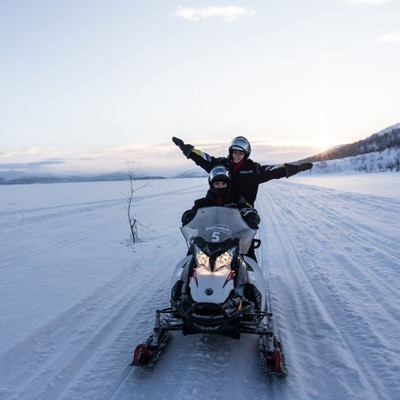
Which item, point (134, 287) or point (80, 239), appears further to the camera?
point (80, 239)

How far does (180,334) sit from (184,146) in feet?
9.99

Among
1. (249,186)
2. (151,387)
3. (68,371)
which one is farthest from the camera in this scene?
(249,186)

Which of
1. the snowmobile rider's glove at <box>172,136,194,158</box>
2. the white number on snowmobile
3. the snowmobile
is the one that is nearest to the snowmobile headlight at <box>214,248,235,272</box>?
the snowmobile

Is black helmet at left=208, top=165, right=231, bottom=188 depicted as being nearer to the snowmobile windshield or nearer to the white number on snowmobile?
the snowmobile windshield

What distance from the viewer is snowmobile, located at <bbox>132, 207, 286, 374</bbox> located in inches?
144

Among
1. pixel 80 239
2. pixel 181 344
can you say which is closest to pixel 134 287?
pixel 181 344

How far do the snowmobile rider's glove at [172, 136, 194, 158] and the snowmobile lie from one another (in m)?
1.82

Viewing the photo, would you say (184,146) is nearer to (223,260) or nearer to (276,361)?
(223,260)

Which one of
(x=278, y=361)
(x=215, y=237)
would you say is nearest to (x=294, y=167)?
(x=215, y=237)

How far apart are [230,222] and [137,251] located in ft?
17.4

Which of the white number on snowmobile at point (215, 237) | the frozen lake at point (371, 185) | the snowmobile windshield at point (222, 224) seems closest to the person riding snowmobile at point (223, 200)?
the snowmobile windshield at point (222, 224)

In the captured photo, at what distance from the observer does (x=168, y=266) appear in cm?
783

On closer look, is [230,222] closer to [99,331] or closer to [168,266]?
[99,331]

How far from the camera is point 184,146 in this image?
251 inches
